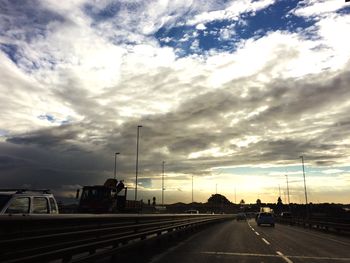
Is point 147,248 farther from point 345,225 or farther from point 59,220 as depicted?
point 345,225

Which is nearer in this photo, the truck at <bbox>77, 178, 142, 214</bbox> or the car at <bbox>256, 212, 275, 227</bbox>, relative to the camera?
the truck at <bbox>77, 178, 142, 214</bbox>

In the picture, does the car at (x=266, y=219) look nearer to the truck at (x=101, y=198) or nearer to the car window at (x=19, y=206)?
the truck at (x=101, y=198)

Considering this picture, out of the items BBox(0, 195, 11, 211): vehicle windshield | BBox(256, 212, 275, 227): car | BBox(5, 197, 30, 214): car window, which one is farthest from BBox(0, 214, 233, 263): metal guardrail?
BBox(256, 212, 275, 227): car

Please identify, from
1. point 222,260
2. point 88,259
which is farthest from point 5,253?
point 222,260

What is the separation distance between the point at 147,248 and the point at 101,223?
496 cm

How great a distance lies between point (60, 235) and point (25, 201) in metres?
3.35

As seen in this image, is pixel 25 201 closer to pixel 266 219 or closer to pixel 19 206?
pixel 19 206

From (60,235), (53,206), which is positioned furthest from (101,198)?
(60,235)

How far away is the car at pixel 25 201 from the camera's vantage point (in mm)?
9938

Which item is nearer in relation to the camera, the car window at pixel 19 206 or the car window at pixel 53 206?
the car window at pixel 19 206

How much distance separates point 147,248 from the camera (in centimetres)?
1494

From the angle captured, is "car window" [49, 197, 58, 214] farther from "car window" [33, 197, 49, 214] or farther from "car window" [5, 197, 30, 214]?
"car window" [5, 197, 30, 214]

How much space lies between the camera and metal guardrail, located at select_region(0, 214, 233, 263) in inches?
235

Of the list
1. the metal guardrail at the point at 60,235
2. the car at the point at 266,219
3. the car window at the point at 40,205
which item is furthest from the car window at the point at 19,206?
the car at the point at 266,219
